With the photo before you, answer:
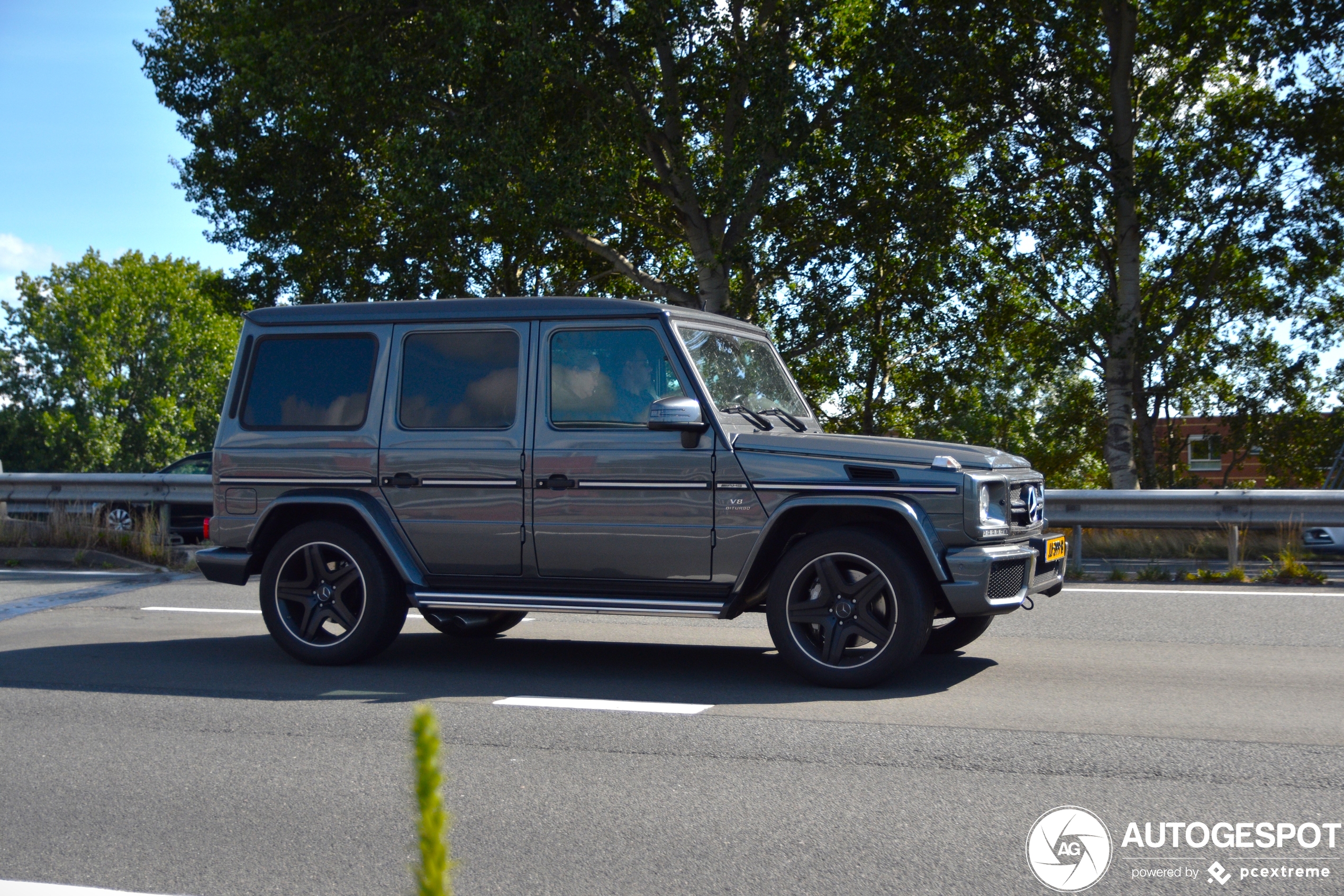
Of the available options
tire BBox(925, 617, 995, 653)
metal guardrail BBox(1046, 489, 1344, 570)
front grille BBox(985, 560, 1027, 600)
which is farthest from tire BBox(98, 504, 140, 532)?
front grille BBox(985, 560, 1027, 600)

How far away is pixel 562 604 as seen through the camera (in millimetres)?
6750

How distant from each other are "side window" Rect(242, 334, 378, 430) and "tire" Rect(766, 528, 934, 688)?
112 inches

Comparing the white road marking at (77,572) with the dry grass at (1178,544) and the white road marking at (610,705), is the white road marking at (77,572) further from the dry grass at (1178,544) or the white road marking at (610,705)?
the dry grass at (1178,544)

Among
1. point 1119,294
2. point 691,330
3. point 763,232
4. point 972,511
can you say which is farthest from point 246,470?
point 1119,294

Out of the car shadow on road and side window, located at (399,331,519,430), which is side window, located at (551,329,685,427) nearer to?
side window, located at (399,331,519,430)

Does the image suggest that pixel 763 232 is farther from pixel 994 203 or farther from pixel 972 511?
pixel 972 511

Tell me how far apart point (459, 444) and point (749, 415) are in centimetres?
171

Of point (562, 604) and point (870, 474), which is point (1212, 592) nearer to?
point (870, 474)

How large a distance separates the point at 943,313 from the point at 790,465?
17595 mm

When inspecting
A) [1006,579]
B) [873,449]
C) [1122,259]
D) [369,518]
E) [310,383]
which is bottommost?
[1006,579]

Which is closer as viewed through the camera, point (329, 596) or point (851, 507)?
point (851, 507)

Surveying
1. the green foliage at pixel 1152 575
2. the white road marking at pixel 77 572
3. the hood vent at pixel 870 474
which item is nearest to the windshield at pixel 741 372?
the hood vent at pixel 870 474

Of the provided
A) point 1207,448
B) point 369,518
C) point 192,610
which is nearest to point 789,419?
point 369,518

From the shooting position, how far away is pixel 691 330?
7.12m
